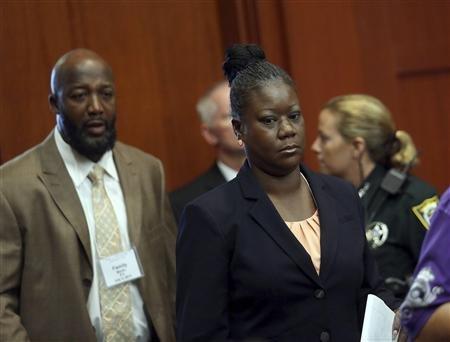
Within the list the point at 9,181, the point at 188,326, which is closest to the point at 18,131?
the point at 9,181

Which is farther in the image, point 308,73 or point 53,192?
point 308,73

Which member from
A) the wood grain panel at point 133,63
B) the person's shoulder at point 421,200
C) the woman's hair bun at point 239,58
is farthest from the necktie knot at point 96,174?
the person's shoulder at point 421,200

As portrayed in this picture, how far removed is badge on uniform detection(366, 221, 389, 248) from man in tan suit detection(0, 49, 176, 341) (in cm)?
85

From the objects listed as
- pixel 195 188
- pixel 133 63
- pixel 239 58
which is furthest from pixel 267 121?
pixel 133 63

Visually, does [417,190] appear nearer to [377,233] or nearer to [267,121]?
[377,233]

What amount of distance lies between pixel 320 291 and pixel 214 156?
2.01m

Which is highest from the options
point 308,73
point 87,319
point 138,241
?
point 308,73

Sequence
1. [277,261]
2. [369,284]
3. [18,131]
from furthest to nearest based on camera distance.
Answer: [18,131] → [369,284] → [277,261]

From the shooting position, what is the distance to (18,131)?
3936 mm

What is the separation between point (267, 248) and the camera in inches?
96.2

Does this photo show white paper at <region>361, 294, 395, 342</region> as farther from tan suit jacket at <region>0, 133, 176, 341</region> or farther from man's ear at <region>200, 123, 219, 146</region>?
man's ear at <region>200, 123, 219, 146</region>

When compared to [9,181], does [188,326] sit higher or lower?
lower

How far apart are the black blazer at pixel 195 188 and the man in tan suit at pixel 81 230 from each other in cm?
20

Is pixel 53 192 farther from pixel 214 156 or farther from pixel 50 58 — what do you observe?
pixel 214 156
